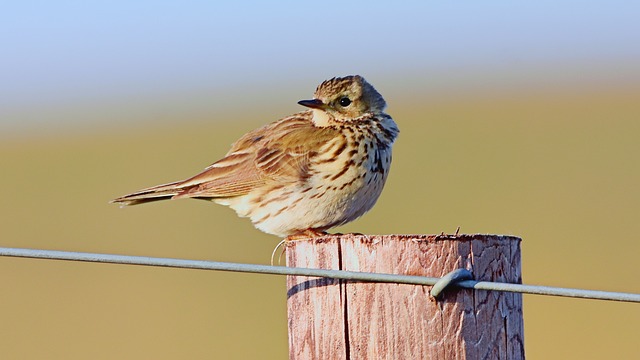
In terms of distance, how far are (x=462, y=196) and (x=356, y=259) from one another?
15633 millimetres

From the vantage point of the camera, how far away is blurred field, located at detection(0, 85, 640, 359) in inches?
605

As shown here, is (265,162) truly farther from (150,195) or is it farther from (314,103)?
(150,195)

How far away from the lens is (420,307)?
421 cm

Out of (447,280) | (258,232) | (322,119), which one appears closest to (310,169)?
(322,119)

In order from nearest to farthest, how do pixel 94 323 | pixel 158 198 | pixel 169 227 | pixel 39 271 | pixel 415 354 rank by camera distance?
pixel 415 354 → pixel 158 198 → pixel 94 323 → pixel 39 271 → pixel 169 227

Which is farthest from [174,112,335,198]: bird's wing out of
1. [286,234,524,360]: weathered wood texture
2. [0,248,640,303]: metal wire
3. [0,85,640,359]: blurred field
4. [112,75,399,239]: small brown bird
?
[0,85,640,359]: blurred field

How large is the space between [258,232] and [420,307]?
14.9 m

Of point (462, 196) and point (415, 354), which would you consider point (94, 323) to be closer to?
point (462, 196)

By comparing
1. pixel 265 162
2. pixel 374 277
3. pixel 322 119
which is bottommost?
pixel 374 277

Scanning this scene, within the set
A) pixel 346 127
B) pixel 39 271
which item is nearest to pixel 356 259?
pixel 346 127

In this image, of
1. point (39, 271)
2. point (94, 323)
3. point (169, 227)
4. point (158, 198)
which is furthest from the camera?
point (169, 227)

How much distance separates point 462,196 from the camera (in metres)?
19.8

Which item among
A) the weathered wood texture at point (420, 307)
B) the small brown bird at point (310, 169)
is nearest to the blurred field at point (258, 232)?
the small brown bird at point (310, 169)

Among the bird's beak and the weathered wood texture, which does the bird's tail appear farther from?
the weathered wood texture
